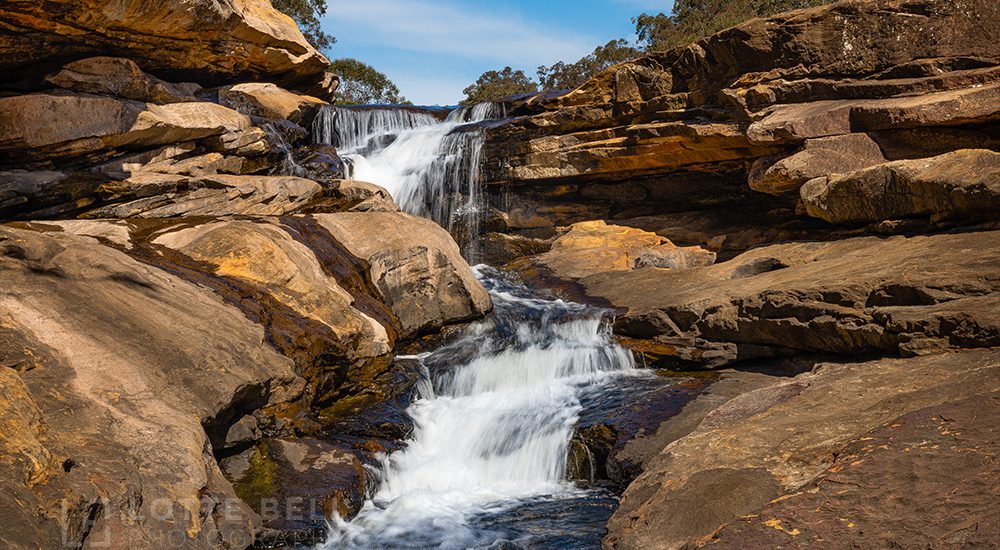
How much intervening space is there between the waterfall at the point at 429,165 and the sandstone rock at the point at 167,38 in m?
2.20

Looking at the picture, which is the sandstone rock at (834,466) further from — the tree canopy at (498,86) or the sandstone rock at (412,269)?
the tree canopy at (498,86)

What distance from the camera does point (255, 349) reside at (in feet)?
26.3

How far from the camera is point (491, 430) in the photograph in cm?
938

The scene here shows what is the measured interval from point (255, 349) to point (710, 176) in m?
12.5

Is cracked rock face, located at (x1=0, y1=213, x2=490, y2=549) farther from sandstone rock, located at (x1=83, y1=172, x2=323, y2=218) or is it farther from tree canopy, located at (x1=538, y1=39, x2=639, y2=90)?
tree canopy, located at (x1=538, y1=39, x2=639, y2=90)

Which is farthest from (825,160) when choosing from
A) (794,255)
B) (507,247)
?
(507,247)

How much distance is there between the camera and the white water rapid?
18750mm

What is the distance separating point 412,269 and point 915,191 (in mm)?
7883

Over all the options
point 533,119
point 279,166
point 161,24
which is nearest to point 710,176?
point 533,119

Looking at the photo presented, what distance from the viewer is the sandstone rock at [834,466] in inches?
185

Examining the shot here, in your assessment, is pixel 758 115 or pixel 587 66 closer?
pixel 758 115

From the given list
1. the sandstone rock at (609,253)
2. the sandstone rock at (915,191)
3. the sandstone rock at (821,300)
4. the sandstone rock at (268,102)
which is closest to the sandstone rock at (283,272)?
the sandstone rock at (821,300)

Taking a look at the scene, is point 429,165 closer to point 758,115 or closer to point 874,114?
point 758,115

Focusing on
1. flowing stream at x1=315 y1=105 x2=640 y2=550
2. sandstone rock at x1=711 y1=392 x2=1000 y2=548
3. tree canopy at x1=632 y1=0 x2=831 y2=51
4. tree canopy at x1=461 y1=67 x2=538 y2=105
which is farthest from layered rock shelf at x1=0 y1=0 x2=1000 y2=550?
tree canopy at x1=461 y1=67 x2=538 y2=105
